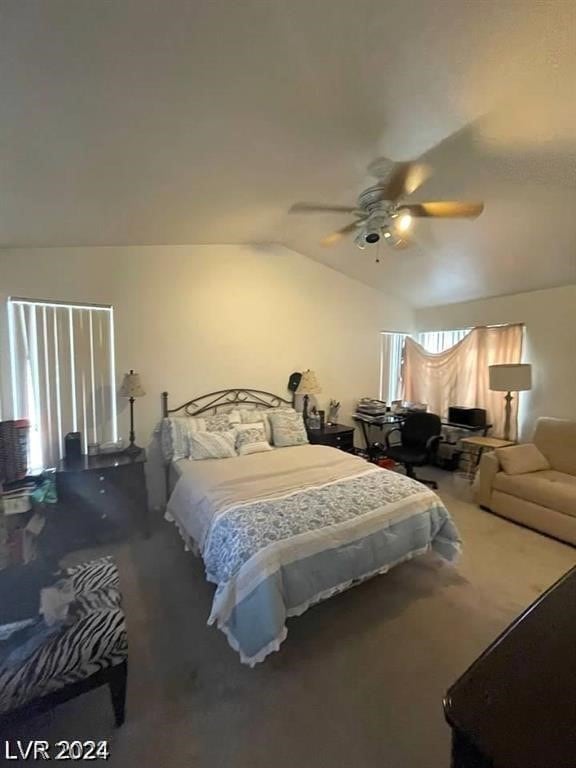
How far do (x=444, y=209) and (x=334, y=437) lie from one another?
2.65 metres

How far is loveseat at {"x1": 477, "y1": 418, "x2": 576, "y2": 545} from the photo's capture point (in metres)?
2.99

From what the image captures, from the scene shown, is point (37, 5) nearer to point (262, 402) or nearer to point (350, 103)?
point (350, 103)

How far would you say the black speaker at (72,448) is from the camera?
2926mm

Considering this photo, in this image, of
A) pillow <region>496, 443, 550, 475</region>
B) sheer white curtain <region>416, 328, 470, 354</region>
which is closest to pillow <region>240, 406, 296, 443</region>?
pillow <region>496, 443, 550, 475</region>

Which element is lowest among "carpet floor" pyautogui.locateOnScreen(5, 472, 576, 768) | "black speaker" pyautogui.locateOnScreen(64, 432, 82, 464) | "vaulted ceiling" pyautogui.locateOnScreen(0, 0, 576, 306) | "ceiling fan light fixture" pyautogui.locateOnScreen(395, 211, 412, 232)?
"carpet floor" pyautogui.locateOnScreen(5, 472, 576, 768)

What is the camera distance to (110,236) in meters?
2.95

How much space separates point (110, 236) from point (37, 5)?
216 centimetres

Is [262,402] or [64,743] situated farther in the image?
[262,402]

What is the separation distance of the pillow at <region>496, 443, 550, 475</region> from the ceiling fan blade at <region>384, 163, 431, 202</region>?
2687 millimetres

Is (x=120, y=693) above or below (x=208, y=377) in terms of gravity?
below

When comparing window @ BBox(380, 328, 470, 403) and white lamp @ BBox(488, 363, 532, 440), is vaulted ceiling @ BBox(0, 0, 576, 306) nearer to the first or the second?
white lamp @ BBox(488, 363, 532, 440)

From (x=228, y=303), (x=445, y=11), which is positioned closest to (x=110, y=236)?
(x=228, y=303)

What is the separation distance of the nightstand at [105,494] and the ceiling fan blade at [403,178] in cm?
287

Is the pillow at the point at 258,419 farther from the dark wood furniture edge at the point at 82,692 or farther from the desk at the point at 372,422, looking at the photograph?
the dark wood furniture edge at the point at 82,692
